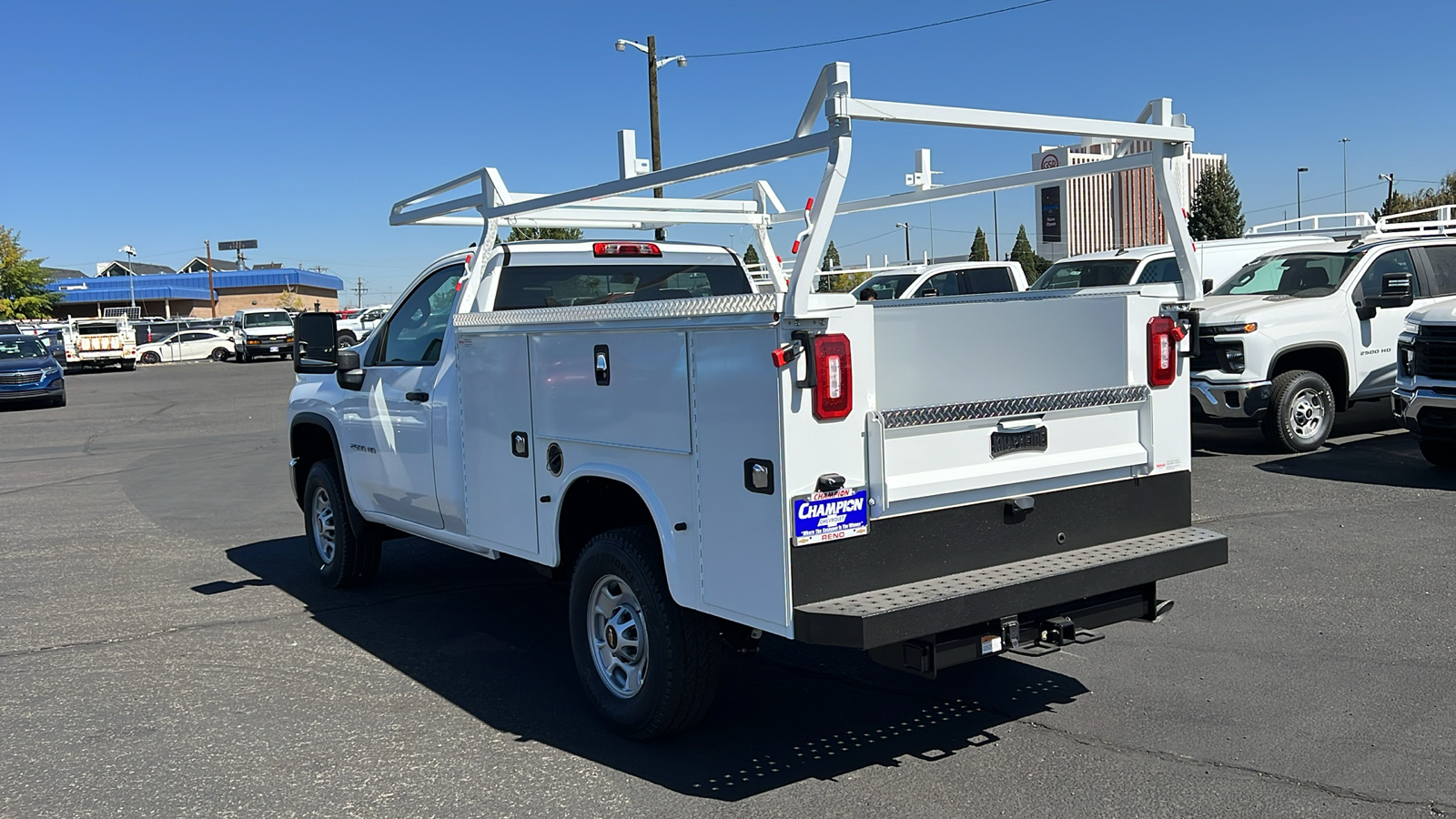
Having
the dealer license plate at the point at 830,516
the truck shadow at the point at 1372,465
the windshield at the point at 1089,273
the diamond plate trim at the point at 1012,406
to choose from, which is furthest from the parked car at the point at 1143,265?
the dealer license plate at the point at 830,516

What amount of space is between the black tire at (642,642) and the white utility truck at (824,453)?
1 centimetres

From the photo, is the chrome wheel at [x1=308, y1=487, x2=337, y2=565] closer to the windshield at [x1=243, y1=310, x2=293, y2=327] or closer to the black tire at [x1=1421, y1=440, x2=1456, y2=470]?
the black tire at [x1=1421, y1=440, x2=1456, y2=470]

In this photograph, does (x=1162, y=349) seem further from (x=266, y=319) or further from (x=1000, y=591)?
(x=266, y=319)

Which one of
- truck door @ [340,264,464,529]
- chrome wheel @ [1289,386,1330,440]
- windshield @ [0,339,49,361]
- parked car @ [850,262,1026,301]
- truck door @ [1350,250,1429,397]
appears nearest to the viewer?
truck door @ [340,264,464,529]

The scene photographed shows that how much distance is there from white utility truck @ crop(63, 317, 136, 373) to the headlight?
3963cm

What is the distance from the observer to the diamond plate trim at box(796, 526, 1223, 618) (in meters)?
4.01

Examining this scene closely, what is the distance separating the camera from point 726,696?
5.38m

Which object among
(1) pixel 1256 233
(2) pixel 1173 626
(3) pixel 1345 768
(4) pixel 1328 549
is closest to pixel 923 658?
(3) pixel 1345 768

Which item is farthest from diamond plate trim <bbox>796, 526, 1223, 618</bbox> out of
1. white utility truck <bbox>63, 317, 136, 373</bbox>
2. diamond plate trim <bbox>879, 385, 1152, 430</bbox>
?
white utility truck <bbox>63, 317, 136, 373</bbox>

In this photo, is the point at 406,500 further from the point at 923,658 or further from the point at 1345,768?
the point at 1345,768

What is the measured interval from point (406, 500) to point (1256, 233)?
1632cm

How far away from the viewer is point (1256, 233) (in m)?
19.0

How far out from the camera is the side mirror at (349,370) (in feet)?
22.4

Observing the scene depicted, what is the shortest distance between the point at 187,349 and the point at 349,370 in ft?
149
